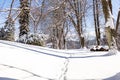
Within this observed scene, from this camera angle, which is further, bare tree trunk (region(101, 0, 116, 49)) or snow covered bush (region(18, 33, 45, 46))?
snow covered bush (region(18, 33, 45, 46))

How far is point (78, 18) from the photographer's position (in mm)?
25172

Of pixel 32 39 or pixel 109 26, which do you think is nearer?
pixel 109 26

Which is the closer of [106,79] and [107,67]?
[106,79]

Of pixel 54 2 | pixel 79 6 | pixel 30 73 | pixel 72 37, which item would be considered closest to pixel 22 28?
pixel 54 2

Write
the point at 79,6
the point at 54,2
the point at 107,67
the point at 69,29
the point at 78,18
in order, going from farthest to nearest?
the point at 69,29
the point at 79,6
the point at 78,18
the point at 54,2
the point at 107,67

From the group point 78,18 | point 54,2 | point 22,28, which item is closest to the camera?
point 54,2

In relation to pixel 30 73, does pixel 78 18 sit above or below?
above

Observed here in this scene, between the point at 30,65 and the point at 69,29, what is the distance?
103 ft

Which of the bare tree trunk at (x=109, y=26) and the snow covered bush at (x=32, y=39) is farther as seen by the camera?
the snow covered bush at (x=32, y=39)

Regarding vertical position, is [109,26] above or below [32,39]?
above

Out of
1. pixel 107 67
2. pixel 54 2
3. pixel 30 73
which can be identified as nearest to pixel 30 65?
pixel 30 73

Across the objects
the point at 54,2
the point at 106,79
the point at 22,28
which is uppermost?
the point at 54,2

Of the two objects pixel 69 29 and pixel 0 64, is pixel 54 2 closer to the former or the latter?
pixel 0 64

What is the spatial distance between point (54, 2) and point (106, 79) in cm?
1555
